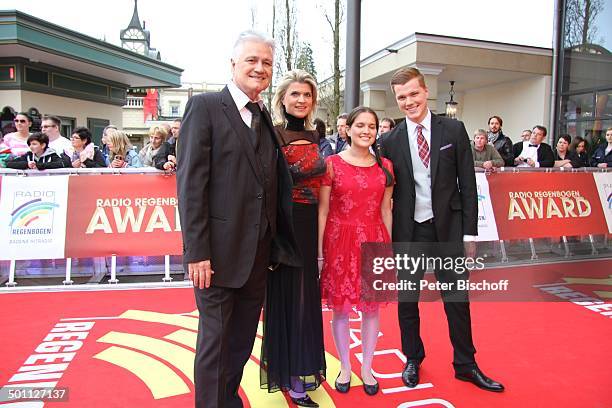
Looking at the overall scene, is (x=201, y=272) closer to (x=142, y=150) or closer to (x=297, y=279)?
(x=297, y=279)

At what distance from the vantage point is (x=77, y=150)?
6.60 m

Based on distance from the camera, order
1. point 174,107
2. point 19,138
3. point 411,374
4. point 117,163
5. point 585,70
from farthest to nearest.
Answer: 1. point 174,107
2. point 585,70
3. point 19,138
4. point 117,163
5. point 411,374

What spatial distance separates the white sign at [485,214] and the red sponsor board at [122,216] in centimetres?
392

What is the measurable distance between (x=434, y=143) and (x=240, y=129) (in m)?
1.44

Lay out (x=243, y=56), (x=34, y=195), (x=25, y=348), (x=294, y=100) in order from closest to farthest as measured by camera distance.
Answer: (x=243, y=56), (x=294, y=100), (x=25, y=348), (x=34, y=195)

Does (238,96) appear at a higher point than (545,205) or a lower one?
higher

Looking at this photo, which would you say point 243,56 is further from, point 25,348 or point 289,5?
point 289,5

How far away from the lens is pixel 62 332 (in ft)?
13.3

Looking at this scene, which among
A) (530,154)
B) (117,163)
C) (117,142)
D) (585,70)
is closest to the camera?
(117,163)

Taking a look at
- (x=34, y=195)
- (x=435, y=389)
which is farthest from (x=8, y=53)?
(x=435, y=389)

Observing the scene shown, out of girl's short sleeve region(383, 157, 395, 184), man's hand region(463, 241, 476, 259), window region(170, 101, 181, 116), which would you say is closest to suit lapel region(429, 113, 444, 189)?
girl's short sleeve region(383, 157, 395, 184)

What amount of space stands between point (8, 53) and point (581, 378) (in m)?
15.1

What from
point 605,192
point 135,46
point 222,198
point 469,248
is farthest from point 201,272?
point 135,46

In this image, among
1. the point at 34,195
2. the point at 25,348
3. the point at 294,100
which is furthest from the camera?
the point at 34,195
